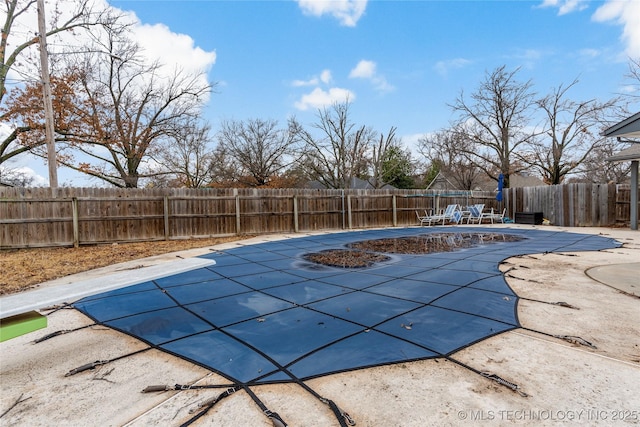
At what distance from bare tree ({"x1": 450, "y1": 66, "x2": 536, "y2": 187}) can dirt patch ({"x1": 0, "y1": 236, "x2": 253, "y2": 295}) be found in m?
17.8

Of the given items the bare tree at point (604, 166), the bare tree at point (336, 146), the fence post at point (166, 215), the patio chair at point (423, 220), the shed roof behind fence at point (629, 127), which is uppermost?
the bare tree at point (336, 146)

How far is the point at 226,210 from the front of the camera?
9438 mm

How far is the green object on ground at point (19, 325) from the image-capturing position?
1732 millimetres

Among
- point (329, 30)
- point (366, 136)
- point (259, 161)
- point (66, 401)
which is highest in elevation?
point (329, 30)

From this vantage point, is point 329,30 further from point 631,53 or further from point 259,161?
point 631,53

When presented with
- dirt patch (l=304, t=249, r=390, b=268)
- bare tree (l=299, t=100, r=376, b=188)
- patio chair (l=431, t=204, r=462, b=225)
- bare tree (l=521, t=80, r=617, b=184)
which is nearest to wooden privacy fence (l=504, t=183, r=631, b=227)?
patio chair (l=431, t=204, r=462, b=225)

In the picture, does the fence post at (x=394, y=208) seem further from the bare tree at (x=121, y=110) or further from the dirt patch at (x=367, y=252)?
the bare tree at (x=121, y=110)

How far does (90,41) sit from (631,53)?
23202mm

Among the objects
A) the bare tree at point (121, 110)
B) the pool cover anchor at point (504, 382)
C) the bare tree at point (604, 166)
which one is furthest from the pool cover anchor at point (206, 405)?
the bare tree at point (604, 166)

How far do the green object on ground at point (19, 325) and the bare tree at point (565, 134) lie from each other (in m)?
22.8

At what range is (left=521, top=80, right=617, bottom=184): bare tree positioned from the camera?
55.5 feet

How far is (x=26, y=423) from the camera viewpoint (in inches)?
55.5

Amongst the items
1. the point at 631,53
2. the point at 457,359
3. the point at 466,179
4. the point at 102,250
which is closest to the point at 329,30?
the point at 102,250

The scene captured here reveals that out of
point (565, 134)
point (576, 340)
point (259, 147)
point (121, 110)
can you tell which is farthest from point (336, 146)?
point (576, 340)
